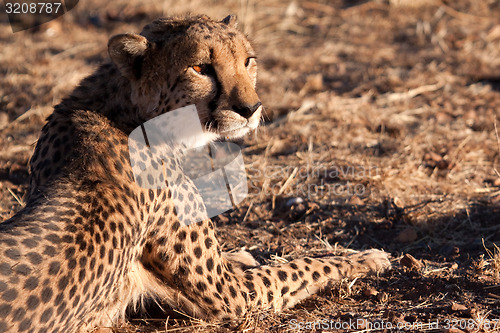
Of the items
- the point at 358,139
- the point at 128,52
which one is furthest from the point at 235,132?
the point at 358,139

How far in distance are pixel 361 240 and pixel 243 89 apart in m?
1.47

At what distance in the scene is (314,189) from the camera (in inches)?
167

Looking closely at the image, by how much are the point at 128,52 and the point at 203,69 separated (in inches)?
13.4

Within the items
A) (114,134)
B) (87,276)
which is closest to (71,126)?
(114,134)

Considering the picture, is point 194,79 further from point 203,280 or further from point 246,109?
point 203,280

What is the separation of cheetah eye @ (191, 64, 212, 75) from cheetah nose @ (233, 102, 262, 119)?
0.22 m

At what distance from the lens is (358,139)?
4898 mm

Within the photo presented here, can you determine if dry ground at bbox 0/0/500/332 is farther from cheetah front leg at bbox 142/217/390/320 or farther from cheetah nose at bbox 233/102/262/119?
cheetah nose at bbox 233/102/262/119

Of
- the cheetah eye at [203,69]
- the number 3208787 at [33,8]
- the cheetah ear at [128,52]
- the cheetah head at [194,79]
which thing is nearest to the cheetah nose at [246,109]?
the cheetah head at [194,79]

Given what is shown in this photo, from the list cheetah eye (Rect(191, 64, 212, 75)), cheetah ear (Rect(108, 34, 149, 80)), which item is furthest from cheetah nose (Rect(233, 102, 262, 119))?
Result: cheetah ear (Rect(108, 34, 149, 80))

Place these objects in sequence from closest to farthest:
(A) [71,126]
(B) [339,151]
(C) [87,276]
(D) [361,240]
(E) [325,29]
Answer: (C) [87,276], (A) [71,126], (D) [361,240], (B) [339,151], (E) [325,29]

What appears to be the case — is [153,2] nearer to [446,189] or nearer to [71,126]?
[446,189]

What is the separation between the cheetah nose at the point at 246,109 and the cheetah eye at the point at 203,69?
0.22 metres

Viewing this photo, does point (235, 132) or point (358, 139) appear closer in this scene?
point (235, 132)
